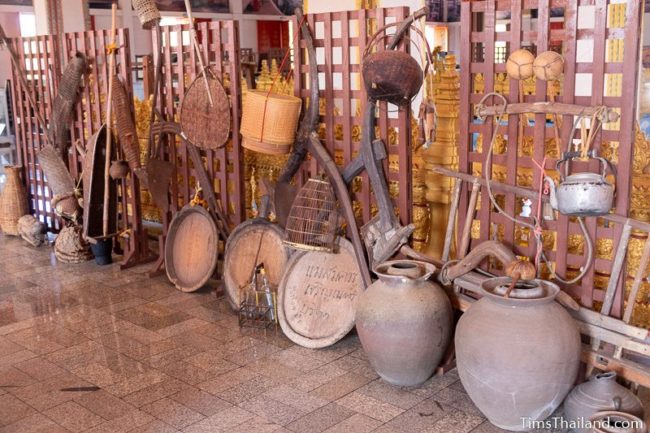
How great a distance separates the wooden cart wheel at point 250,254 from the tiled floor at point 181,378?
0.74 ft

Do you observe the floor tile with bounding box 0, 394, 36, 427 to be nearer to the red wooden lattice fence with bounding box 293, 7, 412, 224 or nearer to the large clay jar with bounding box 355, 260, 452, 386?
the large clay jar with bounding box 355, 260, 452, 386

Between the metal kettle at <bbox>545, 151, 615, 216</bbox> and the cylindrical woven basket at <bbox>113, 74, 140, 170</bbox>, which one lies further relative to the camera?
the cylindrical woven basket at <bbox>113, 74, 140, 170</bbox>

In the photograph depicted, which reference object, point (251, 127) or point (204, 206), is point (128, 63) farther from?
point (251, 127)

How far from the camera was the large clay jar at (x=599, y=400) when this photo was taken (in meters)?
3.21

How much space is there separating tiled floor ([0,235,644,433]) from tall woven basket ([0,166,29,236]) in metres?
2.17

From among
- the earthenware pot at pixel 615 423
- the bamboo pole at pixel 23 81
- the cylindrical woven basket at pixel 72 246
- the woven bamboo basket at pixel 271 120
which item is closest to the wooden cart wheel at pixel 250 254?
the woven bamboo basket at pixel 271 120

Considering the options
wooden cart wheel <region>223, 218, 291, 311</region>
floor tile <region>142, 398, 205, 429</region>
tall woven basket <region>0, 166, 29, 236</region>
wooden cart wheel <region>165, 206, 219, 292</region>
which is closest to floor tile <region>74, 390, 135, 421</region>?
floor tile <region>142, 398, 205, 429</region>

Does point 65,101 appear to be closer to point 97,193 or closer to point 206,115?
point 97,193

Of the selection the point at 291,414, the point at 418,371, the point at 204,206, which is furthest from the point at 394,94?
the point at 204,206

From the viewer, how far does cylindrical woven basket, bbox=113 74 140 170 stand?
19.1 feet

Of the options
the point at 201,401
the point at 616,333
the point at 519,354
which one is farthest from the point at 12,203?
the point at 616,333

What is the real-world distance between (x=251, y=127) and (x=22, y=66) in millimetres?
3678

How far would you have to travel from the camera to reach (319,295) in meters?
4.45

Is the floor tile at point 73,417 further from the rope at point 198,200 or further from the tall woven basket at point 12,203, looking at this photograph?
the tall woven basket at point 12,203
